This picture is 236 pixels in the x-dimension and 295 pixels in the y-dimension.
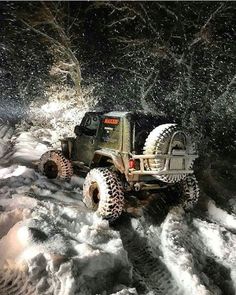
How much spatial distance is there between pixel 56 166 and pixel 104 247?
384 cm

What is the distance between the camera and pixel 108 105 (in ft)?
62.0

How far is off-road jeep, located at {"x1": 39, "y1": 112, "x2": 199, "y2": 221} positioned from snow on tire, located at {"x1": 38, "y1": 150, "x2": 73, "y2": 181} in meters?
0.39

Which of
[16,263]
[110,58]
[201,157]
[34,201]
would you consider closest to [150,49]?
[110,58]

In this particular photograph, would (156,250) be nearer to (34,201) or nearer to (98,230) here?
(98,230)

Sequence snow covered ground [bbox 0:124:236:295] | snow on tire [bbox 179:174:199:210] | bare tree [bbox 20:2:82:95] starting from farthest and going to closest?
bare tree [bbox 20:2:82:95]
snow on tire [bbox 179:174:199:210]
snow covered ground [bbox 0:124:236:295]

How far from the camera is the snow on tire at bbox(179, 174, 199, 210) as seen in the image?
7.67m

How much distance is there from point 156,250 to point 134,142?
199 centimetres

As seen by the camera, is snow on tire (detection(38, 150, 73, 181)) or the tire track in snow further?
snow on tire (detection(38, 150, 73, 181))

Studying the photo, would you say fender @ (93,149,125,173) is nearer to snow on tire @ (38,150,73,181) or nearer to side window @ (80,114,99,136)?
side window @ (80,114,99,136)

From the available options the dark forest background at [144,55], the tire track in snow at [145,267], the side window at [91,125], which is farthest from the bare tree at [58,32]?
the tire track in snow at [145,267]

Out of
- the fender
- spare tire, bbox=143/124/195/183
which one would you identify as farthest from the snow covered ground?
spare tire, bbox=143/124/195/183

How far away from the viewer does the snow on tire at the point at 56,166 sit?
28.1ft

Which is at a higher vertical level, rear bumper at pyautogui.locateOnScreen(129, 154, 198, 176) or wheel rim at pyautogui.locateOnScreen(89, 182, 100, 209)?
rear bumper at pyautogui.locateOnScreen(129, 154, 198, 176)

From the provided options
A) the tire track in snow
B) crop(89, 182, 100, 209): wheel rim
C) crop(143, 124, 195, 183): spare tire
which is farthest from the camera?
crop(89, 182, 100, 209): wheel rim
